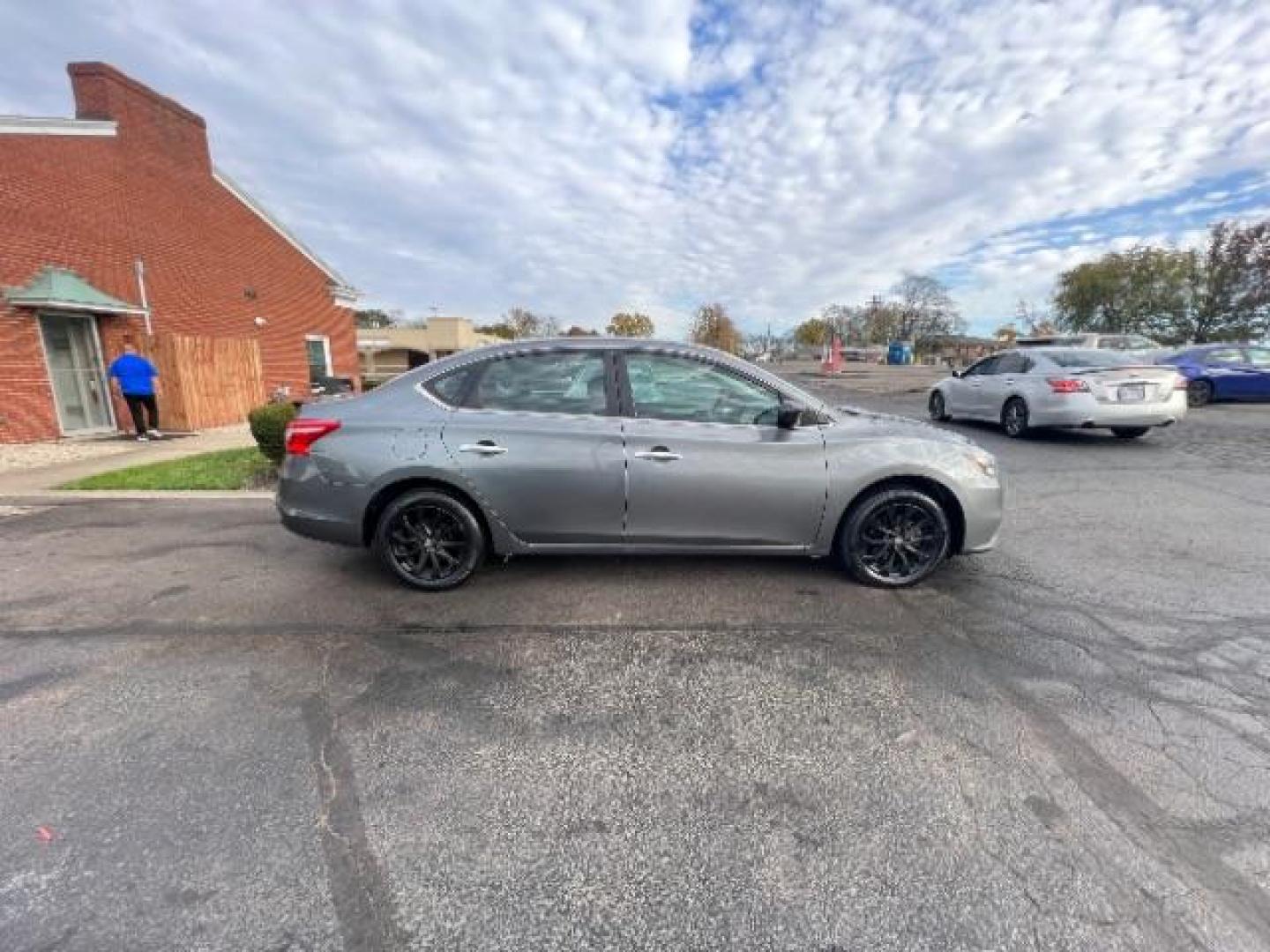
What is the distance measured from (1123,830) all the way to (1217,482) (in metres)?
6.80

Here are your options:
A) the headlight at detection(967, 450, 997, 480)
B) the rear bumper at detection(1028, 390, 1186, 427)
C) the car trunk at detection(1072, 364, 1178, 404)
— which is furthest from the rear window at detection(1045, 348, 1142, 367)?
the headlight at detection(967, 450, 997, 480)

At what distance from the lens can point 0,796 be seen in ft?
6.70

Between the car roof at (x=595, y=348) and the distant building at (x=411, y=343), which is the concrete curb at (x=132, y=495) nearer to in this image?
the car roof at (x=595, y=348)

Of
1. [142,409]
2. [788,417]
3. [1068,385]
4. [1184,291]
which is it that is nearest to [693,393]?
[788,417]

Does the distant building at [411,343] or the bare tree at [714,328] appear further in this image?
the bare tree at [714,328]

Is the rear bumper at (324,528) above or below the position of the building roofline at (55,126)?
below

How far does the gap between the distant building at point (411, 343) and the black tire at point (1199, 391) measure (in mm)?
41339

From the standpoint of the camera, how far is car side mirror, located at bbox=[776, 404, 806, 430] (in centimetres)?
348

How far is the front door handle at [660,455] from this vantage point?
3480 mm

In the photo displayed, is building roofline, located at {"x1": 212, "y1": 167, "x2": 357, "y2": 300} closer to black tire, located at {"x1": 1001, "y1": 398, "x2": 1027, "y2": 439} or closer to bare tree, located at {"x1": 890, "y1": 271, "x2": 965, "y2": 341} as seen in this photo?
black tire, located at {"x1": 1001, "y1": 398, "x2": 1027, "y2": 439}

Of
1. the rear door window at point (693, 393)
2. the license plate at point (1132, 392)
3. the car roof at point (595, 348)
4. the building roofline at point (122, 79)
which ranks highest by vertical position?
the building roofline at point (122, 79)

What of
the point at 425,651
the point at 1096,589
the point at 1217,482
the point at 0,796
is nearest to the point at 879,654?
the point at 1096,589

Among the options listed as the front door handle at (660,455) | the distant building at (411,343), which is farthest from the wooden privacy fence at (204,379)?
the distant building at (411,343)

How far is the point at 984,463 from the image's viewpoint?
3.74 meters
